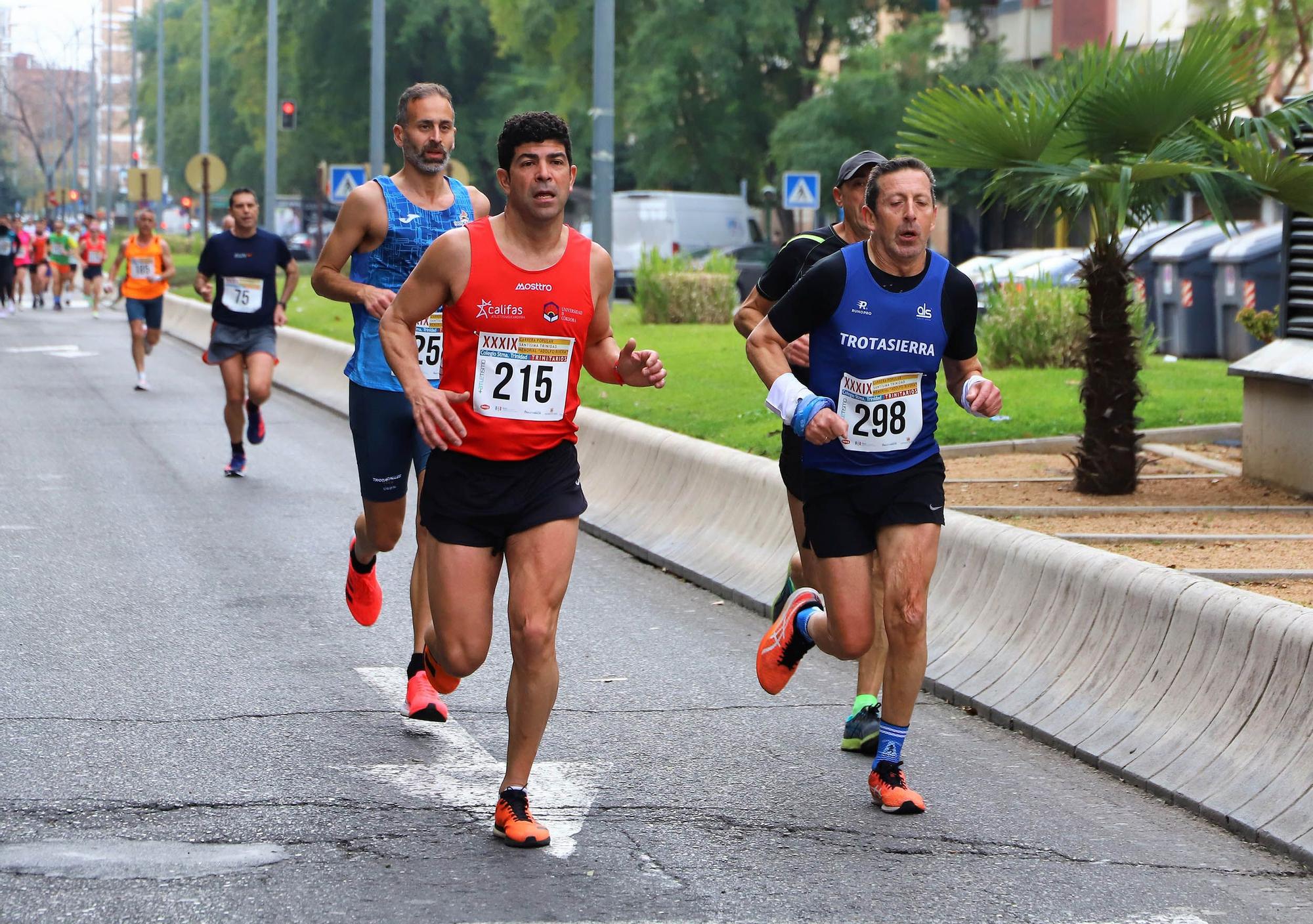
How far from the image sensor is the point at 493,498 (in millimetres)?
5520

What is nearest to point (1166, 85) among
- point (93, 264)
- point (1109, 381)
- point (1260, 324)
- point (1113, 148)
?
point (1113, 148)

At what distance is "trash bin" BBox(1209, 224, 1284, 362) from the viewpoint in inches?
906

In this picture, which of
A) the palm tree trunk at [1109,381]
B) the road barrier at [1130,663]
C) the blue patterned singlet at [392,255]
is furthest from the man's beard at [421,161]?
the palm tree trunk at [1109,381]

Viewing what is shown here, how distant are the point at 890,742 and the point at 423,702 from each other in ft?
5.63

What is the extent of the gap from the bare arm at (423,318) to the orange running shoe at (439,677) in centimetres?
77

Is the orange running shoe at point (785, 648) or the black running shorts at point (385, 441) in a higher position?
the black running shorts at point (385, 441)

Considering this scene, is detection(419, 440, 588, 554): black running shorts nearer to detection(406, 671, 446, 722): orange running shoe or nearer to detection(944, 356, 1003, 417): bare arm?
detection(944, 356, 1003, 417): bare arm

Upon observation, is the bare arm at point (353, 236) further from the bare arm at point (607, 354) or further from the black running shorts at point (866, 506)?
the black running shorts at point (866, 506)

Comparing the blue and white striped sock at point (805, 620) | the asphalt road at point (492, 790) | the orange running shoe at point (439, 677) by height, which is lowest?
the asphalt road at point (492, 790)

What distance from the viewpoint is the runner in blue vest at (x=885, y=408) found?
19.4 feet

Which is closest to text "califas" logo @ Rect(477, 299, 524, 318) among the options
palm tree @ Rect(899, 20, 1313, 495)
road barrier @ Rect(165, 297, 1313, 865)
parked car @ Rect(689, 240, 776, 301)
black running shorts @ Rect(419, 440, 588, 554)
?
black running shorts @ Rect(419, 440, 588, 554)

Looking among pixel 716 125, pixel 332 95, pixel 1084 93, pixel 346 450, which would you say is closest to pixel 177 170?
pixel 332 95

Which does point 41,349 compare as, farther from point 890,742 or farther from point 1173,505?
point 890,742

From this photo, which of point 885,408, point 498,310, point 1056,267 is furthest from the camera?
point 1056,267
